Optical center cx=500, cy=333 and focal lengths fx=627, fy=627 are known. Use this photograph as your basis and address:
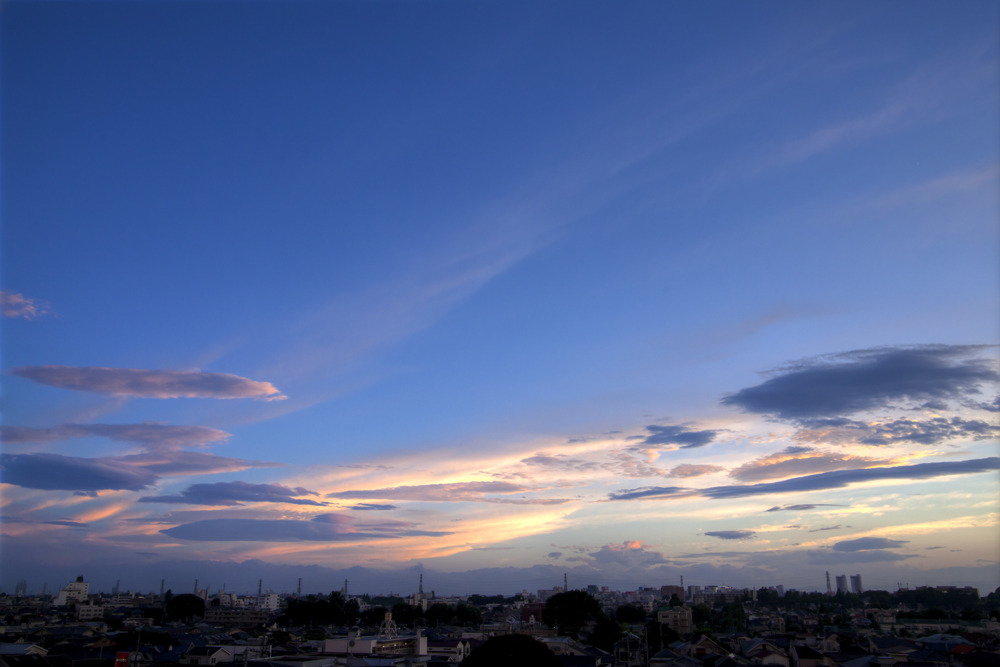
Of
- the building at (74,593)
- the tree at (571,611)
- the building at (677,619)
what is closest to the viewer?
the tree at (571,611)

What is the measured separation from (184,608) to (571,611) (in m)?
56.8

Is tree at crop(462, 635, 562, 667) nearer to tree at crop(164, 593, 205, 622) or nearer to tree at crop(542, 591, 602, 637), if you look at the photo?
tree at crop(542, 591, 602, 637)

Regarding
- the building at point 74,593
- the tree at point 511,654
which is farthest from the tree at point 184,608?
the tree at point 511,654

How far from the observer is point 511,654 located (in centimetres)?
2953

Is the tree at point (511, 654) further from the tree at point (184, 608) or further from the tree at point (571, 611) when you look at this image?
the tree at point (184, 608)

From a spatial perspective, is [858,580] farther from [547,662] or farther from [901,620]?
[547,662]

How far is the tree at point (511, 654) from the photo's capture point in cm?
2911

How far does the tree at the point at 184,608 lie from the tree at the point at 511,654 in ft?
237

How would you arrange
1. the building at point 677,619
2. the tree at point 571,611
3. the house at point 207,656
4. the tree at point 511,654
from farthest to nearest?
1. the building at point 677,619
2. the tree at point 571,611
3. the house at point 207,656
4. the tree at point 511,654

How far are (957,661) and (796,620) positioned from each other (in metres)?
59.8

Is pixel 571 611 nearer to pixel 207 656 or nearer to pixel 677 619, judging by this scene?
pixel 677 619

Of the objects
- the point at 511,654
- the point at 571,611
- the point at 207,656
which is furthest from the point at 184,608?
the point at 511,654

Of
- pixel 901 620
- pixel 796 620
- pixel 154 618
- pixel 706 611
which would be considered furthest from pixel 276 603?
pixel 901 620

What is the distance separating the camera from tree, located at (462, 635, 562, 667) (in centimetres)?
2911
